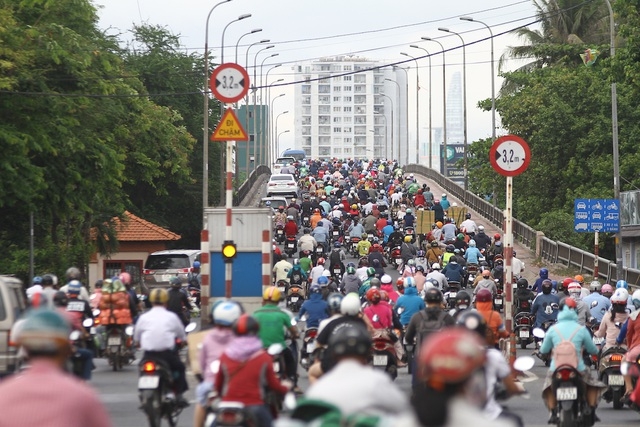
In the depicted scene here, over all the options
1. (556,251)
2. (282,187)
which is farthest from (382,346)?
(282,187)

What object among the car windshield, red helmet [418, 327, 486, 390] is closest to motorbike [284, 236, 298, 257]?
the car windshield

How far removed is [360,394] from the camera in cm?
771

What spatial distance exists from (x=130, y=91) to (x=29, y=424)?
47.0 meters

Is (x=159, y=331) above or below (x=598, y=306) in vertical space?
above

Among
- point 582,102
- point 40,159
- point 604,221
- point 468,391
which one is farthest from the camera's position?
point 582,102

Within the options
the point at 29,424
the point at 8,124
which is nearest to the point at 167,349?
the point at 29,424

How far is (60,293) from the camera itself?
19000mm

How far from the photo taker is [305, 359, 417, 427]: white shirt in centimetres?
765

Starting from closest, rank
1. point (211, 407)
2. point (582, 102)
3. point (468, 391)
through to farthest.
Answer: point (468, 391) → point (211, 407) → point (582, 102)

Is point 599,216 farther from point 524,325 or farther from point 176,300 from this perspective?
point 176,300

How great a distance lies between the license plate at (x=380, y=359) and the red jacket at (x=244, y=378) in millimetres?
8057

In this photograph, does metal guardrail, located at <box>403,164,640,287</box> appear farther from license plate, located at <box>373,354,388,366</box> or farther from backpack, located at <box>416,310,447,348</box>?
backpack, located at <box>416,310,447,348</box>

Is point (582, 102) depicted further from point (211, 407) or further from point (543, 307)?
point (211, 407)

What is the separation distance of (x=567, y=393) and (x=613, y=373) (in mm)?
3864
